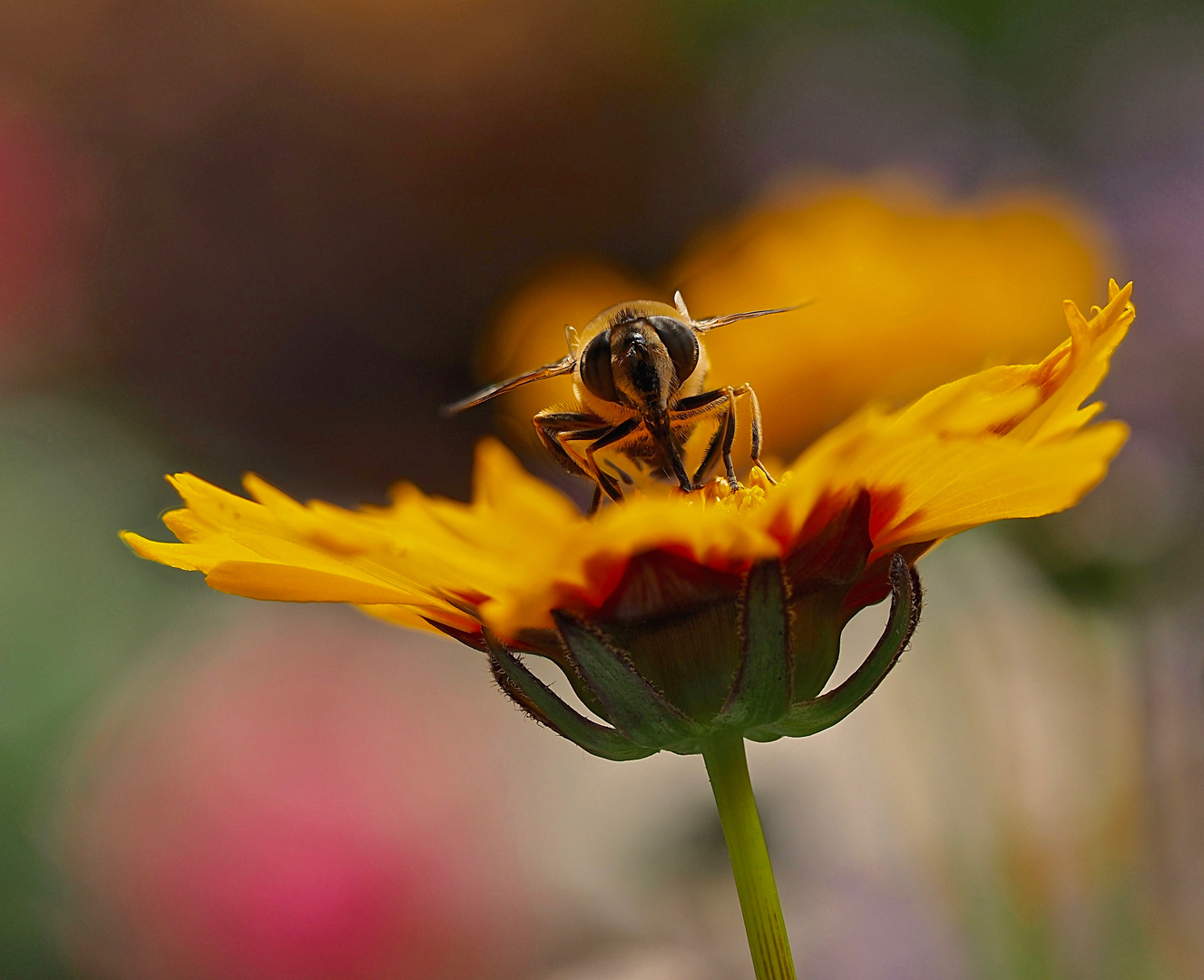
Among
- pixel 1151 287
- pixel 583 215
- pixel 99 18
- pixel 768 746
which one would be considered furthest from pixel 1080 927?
pixel 99 18

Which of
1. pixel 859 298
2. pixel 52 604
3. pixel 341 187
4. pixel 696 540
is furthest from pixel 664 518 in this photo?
pixel 341 187

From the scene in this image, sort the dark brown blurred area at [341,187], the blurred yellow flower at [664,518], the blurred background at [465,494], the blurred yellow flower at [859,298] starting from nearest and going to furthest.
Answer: the blurred yellow flower at [664,518]
the blurred background at [465,494]
the blurred yellow flower at [859,298]
the dark brown blurred area at [341,187]

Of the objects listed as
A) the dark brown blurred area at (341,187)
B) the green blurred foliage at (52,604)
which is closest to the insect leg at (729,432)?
the green blurred foliage at (52,604)

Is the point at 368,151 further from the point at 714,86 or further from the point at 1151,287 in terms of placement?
the point at 1151,287

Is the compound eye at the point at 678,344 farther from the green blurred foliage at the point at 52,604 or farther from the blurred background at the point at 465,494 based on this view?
the green blurred foliage at the point at 52,604

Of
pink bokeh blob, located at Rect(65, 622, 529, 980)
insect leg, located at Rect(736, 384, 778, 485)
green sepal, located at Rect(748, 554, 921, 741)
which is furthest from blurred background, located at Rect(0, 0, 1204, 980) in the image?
green sepal, located at Rect(748, 554, 921, 741)

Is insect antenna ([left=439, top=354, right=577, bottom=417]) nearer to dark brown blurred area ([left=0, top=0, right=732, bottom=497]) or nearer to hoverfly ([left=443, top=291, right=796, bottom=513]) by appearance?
hoverfly ([left=443, top=291, right=796, bottom=513])

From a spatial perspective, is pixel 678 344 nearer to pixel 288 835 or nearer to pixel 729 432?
pixel 729 432
